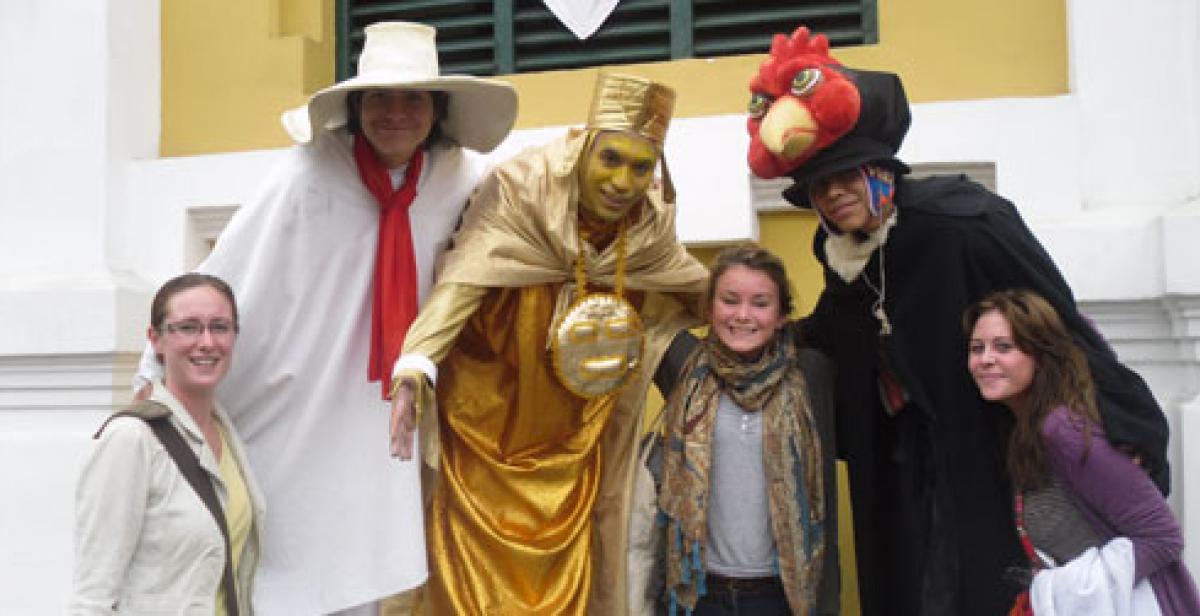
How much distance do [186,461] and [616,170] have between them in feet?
4.18

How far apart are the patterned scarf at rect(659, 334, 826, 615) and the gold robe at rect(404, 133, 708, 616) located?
275mm

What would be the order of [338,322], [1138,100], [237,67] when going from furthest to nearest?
[237,67]
[1138,100]
[338,322]

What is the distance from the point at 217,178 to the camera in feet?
14.0

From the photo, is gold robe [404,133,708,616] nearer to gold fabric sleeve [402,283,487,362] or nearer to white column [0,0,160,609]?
gold fabric sleeve [402,283,487,362]

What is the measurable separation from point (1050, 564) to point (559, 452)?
51.0 inches

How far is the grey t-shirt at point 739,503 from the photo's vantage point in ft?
9.30

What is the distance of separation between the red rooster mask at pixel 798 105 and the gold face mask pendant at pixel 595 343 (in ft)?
1.76

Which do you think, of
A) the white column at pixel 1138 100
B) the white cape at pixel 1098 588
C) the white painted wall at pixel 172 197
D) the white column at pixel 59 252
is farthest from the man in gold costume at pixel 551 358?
the white column at pixel 59 252

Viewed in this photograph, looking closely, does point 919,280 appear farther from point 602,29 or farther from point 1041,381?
point 602,29

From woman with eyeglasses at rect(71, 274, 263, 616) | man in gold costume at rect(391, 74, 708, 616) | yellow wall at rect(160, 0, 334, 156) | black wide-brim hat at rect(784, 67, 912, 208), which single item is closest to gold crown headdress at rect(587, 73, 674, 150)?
man in gold costume at rect(391, 74, 708, 616)

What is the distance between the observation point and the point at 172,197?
4301 mm

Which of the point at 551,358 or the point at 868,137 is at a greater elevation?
the point at 868,137

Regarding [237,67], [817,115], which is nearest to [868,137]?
[817,115]

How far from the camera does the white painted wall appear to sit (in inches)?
133
